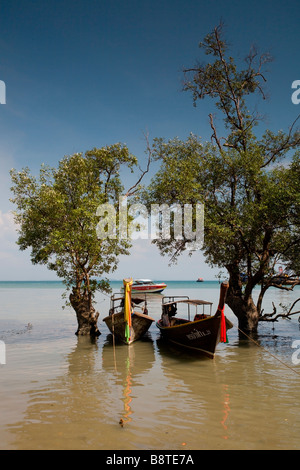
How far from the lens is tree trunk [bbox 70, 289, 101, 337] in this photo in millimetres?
18531

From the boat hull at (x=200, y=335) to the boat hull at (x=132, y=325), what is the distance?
2.44m

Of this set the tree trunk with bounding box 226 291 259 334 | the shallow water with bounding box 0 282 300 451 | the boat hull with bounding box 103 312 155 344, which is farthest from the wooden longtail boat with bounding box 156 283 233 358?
the tree trunk with bounding box 226 291 259 334

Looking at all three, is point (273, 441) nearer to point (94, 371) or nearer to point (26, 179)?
point (94, 371)

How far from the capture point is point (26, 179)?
17.7m

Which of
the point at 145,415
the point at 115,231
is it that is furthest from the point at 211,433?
the point at 115,231

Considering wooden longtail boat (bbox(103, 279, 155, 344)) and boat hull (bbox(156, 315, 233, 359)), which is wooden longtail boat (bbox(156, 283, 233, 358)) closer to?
boat hull (bbox(156, 315, 233, 359))

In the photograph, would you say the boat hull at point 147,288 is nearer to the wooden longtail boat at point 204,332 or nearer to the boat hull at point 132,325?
the boat hull at point 132,325

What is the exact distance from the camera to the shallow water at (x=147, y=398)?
6255 mm

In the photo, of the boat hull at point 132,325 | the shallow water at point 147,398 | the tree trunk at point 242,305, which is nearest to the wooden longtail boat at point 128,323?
the boat hull at point 132,325

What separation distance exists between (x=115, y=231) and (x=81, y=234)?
7.63 feet

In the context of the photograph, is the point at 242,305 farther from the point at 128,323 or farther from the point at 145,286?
the point at 145,286

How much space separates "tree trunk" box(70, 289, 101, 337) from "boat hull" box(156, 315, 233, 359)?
19.0ft

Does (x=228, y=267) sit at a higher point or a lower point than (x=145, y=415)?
higher

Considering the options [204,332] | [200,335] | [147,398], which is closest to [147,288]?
[200,335]
